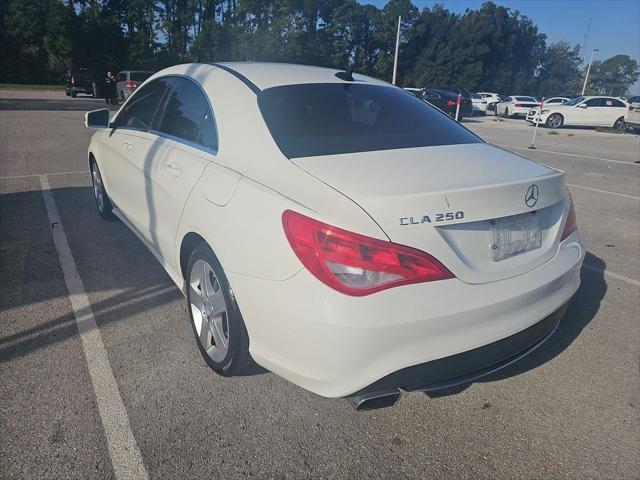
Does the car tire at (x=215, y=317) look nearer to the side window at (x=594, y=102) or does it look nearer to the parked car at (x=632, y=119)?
the side window at (x=594, y=102)

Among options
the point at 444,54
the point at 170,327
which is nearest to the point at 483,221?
the point at 170,327

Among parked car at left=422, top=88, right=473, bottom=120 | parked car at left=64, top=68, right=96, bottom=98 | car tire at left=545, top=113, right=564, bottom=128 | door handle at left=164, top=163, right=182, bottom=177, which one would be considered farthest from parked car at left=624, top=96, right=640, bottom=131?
parked car at left=64, top=68, right=96, bottom=98

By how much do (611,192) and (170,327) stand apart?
748 centimetres

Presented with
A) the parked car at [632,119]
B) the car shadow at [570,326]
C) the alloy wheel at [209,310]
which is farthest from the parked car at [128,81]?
the parked car at [632,119]

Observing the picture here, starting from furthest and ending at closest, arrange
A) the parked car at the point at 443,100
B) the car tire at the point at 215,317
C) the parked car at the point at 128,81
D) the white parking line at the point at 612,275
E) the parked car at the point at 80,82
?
1. the parked car at the point at 80,82
2. the parked car at the point at 128,81
3. the parked car at the point at 443,100
4. the white parking line at the point at 612,275
5. the car tire at the point at 215,317

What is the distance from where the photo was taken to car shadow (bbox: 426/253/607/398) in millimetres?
2648

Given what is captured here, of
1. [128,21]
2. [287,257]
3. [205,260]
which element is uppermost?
[128,21]

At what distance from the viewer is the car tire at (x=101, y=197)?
4777mm

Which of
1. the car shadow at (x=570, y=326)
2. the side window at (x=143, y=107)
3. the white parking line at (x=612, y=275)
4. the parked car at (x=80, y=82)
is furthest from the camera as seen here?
the parked car at (x=80, y=82)

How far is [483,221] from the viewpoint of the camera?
197 cm

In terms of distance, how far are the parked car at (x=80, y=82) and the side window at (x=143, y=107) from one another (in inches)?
1191

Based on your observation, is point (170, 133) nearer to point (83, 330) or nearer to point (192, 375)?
point (83, 330)

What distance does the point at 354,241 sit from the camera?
1.78 meters

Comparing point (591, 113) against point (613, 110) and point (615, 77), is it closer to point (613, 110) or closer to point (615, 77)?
point (613, 110)
